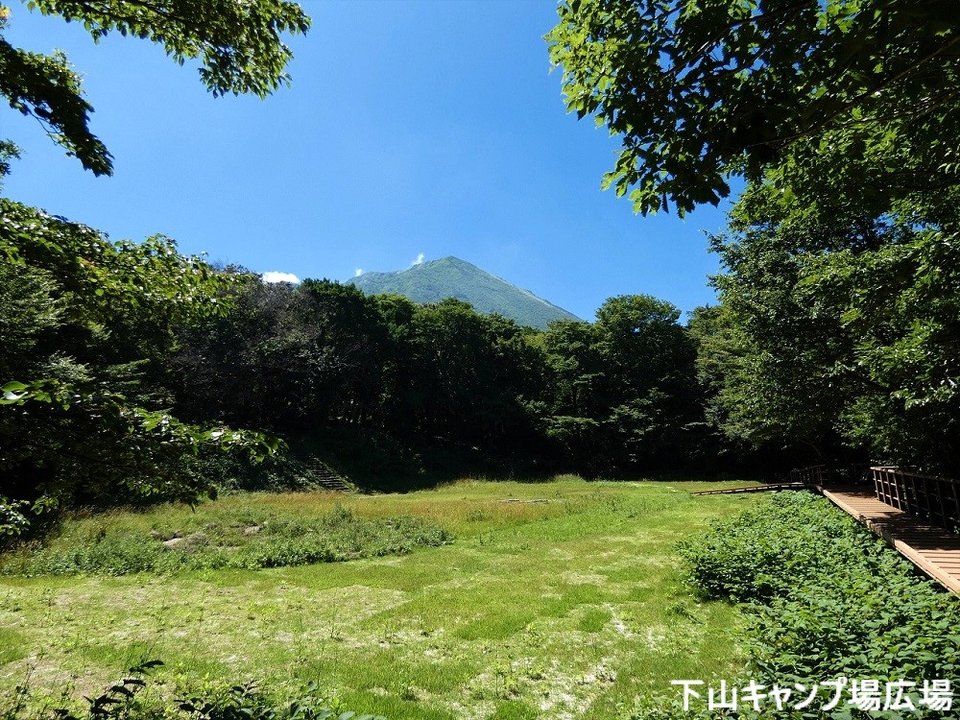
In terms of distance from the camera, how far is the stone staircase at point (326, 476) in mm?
35819

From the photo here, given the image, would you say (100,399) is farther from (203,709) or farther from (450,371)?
(450,371)

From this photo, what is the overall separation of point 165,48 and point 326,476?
3542 cm

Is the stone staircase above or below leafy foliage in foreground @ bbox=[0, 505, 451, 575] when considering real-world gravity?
above

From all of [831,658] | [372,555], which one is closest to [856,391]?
[831,658]

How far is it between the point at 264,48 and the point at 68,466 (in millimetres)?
4520

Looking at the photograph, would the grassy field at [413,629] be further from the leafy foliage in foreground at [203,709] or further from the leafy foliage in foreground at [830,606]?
the leafy foliage in foreground at [203,709]

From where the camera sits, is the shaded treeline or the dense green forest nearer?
the dense green forest

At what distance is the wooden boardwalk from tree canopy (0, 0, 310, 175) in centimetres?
1129

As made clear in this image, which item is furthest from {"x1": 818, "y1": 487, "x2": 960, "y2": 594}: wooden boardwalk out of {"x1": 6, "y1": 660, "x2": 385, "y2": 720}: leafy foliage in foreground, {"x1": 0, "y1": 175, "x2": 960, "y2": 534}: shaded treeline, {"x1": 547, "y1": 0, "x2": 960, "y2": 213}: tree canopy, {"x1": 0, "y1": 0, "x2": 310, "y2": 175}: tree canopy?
{"x1": 0, "y1": 0, "x2": 310, "y2": 175}: tree canopy

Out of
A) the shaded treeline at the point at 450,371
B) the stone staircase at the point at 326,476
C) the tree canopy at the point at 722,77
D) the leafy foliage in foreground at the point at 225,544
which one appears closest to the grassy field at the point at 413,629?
the leafy foliage in foreground at the point at 225,544

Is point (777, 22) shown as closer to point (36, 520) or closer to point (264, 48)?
point (264, 48)

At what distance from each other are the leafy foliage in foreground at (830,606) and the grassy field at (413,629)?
83 centimetres

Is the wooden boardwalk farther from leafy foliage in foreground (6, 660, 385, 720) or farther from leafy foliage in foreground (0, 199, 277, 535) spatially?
leafy foliage in foreground (0, 199, 277, 535)

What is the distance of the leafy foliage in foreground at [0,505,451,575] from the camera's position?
13125mm
